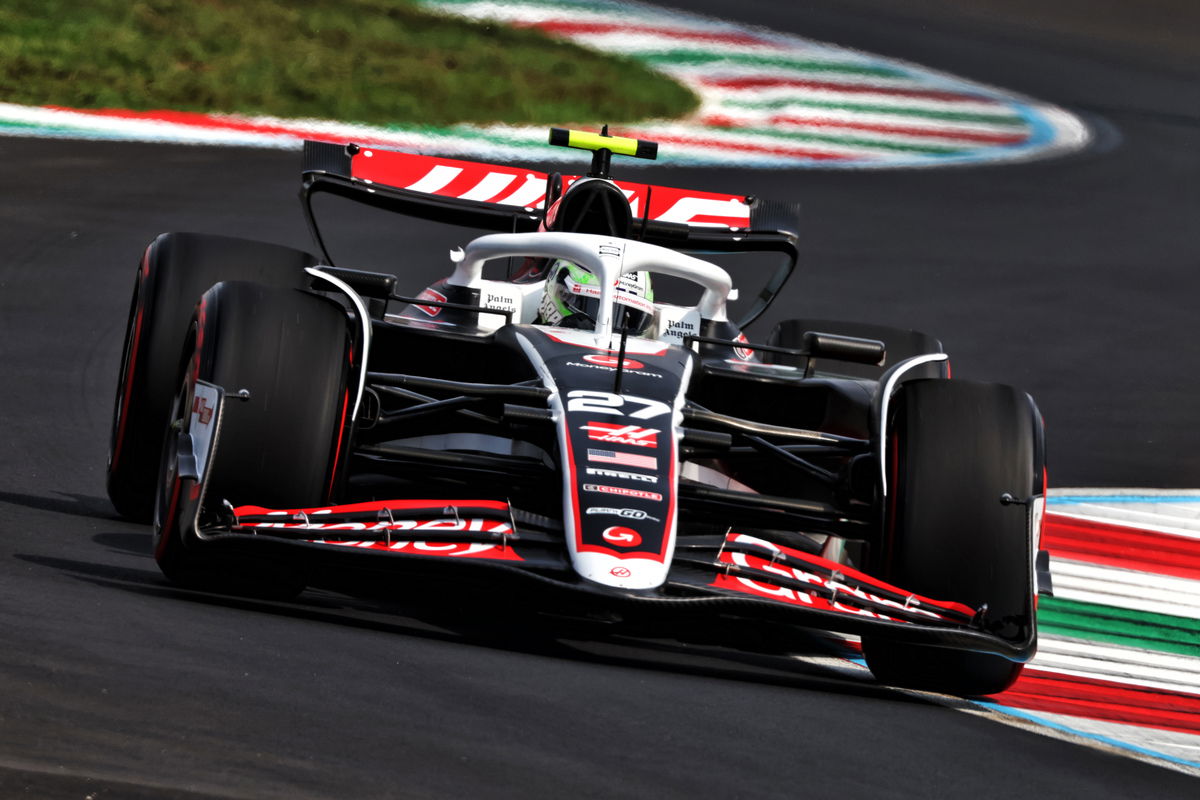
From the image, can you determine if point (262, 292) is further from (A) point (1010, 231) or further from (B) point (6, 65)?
(B) point (6, 65)

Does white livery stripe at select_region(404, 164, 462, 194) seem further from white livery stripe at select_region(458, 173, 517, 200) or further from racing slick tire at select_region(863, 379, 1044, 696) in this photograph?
racing slick tire at select_region(863, 379, 1044, 696)

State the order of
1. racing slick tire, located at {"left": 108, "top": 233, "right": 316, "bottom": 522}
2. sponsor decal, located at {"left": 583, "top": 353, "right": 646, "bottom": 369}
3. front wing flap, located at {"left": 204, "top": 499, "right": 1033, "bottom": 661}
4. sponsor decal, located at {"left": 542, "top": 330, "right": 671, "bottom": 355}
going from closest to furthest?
front wing flap, located at {"left": 204, "top": 499, "right": 1033, "bottom": 661} → sponsor decal, located at {"left": 583, "top": 353, "right": 646, "bottom": 369} → sponsor decal, located at {"left": 542, "top": 330, "right": 671, "bottom": 355} → racing slick tire, located at {"left": 108, "top": 233, "right": 316, "bottom": 522}

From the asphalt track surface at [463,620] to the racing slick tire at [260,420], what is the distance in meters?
0.14

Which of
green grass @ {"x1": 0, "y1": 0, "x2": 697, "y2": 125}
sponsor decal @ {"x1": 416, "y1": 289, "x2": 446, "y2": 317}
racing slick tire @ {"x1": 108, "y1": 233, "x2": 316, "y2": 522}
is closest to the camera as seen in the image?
racing slick tire @ {"x1": 108, "y1": 233, "x2": 316, "y2": 522}

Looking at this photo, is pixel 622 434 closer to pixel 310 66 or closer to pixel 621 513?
pixel 621 513

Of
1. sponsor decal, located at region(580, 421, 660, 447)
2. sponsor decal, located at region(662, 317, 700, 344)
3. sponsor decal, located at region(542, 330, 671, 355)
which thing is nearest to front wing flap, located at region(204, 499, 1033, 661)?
sponsor decal, located at region(580, 421, 660, 447)

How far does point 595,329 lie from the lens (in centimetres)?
692

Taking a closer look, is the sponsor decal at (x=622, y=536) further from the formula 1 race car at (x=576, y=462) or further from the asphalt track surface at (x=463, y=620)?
the asphalt track surface at (x=463, y=620)

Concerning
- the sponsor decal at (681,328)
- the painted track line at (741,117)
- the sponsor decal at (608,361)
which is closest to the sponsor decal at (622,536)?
the sponsor decal at (608,361)

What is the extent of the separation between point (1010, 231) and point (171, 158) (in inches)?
251

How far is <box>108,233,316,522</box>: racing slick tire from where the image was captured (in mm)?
6656

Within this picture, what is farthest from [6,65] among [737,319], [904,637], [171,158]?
[904,637]

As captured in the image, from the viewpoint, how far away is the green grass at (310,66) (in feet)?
52.1

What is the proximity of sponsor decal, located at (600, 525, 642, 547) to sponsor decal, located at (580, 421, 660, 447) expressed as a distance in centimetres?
42
